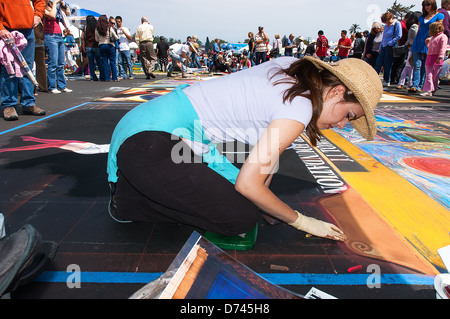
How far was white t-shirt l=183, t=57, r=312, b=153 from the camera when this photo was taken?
4.56ft

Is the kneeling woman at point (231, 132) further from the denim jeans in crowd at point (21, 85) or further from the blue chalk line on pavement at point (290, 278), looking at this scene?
the denim jeans in crowd at point (21, 85)

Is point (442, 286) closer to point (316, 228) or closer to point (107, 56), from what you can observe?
point (316, 228)

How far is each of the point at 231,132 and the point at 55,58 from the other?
224 inches

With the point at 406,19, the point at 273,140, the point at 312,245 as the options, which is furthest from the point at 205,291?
the point at 406,19

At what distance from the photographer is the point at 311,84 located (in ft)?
4.50

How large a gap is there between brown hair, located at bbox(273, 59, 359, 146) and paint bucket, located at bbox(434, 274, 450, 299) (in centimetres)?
78

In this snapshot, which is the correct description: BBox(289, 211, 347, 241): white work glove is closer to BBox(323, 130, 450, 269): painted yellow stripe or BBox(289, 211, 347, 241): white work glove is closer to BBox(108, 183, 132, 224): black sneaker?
BBox(323, 130, 450, 269): painted yellow stripe

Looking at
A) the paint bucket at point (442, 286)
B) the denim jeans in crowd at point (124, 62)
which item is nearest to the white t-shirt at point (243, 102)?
the paint bucket at point (442, 286)

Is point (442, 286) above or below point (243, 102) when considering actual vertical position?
below

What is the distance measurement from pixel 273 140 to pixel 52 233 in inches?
50.6

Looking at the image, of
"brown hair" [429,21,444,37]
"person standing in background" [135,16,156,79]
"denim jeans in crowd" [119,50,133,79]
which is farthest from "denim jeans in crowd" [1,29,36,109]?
"brown hair" [429,21,444,37]

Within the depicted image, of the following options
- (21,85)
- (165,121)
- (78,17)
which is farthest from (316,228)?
(78,17)

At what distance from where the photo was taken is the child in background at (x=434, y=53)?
5945 millimetres

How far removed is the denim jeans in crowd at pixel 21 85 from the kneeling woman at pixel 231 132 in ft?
10.4
